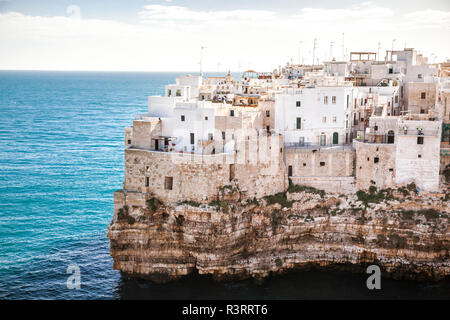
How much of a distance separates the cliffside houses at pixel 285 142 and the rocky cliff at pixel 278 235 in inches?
46.9

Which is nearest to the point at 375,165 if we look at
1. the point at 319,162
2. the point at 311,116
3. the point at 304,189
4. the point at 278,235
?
the point at 319,162

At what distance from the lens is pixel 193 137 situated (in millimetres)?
41219

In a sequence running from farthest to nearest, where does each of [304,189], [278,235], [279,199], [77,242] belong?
[77,242]
[304,189]
[279,199]
[278,235]

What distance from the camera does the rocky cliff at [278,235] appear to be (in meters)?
38.3

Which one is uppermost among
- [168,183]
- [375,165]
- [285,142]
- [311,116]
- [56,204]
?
[311,116]

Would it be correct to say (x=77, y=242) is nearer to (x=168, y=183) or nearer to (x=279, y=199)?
(x=168, y=183)

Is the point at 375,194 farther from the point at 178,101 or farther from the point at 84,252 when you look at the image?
the point at 84,252

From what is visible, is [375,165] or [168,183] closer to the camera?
[168,183]

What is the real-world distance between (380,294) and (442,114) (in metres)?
16.7

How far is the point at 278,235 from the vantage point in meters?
40.2

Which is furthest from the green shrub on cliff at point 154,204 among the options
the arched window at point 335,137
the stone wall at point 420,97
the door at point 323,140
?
the stone wall at point 420,97

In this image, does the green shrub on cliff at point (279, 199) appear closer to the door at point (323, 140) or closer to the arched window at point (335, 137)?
the door at point (323, 140)

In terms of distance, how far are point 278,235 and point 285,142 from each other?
8.81m

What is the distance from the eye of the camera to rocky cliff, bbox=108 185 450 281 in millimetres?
38281
